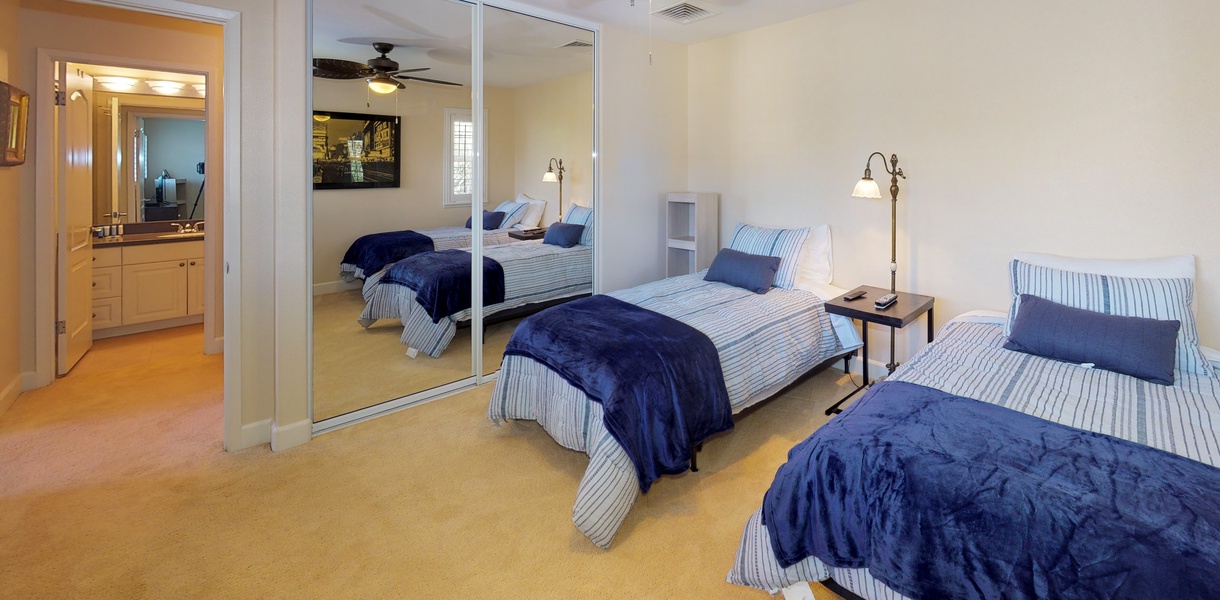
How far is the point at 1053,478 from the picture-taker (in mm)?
1480

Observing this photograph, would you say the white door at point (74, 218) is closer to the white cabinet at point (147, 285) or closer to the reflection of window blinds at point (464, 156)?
the white cabinet at point (147, 285)

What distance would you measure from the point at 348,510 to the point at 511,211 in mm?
2172

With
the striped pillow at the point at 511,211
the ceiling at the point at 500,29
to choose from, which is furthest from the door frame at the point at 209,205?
the striped pillow at the point at 511,211

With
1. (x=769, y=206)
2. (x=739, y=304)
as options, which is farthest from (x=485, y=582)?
(x=769, y=206)

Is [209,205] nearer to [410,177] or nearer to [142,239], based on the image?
[142,239]

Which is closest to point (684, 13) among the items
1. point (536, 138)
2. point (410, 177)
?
point (536, 138)

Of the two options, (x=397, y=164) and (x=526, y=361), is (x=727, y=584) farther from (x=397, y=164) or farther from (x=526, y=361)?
(x=397, y=164)

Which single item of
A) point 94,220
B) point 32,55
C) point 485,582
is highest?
point 32,55

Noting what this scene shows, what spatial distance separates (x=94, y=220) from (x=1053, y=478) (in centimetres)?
669

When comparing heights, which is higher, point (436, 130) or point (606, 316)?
point (436, 130)

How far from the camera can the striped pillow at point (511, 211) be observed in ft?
12.6

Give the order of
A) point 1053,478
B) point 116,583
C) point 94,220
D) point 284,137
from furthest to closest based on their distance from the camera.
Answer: point 94,220, point 284,137, point 116,583, point 1053,478

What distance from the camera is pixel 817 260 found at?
3980 mm

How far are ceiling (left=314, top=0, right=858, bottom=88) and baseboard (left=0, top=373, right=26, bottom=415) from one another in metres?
2.68
